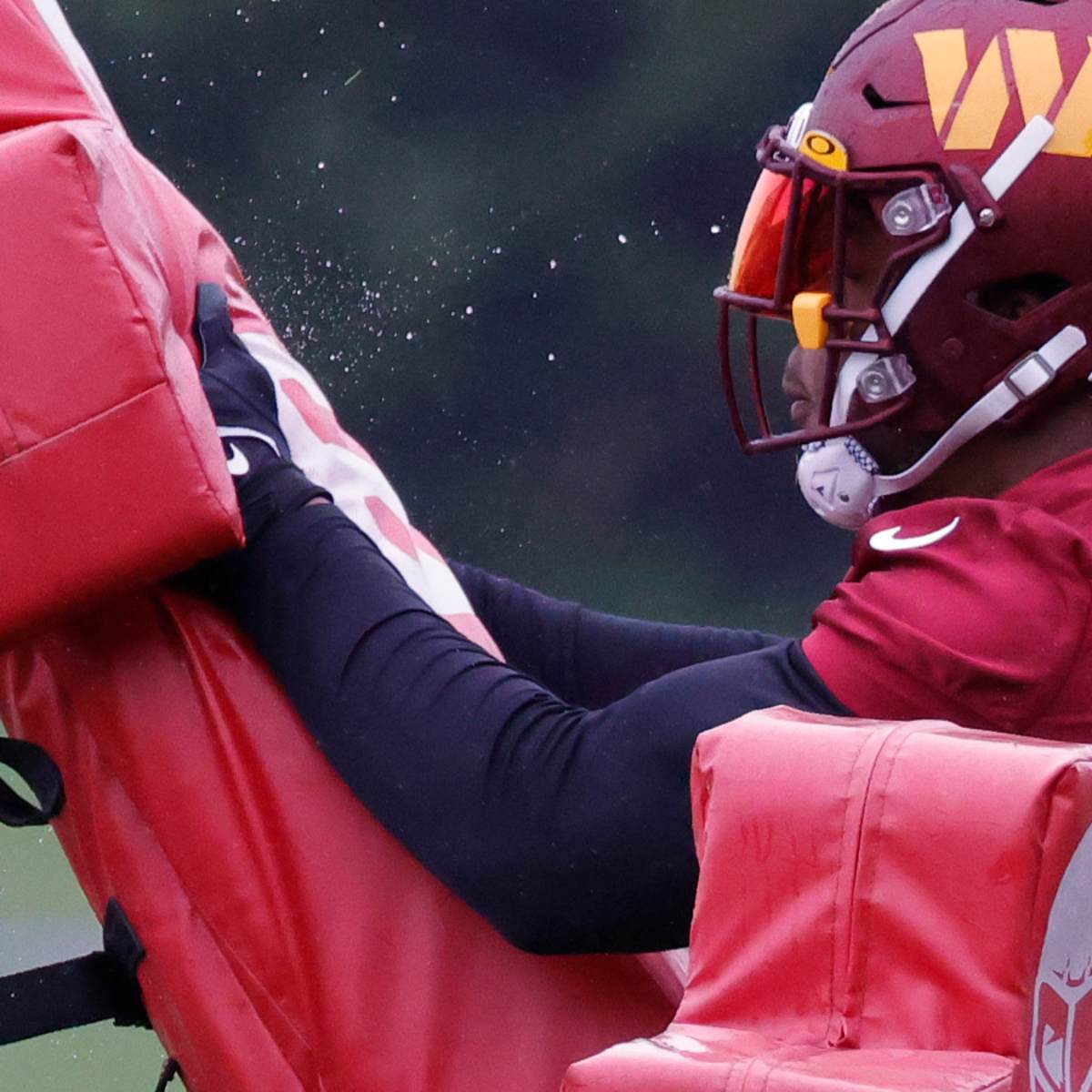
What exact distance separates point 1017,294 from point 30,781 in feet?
2.54

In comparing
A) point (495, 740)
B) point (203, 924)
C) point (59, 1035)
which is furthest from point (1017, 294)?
point (59, 1035)

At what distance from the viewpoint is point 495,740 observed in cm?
115

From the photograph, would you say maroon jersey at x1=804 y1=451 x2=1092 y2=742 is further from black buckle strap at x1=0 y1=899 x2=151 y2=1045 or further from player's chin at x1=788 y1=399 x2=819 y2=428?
black buckle strap at x1=0 y1=899 x2=151 y2=1045

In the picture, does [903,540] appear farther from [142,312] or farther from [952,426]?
[142,312]

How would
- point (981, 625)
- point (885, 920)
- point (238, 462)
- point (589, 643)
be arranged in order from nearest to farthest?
point (885, 920) → point (981, 625) → point (238, 462) → point (589, 643)

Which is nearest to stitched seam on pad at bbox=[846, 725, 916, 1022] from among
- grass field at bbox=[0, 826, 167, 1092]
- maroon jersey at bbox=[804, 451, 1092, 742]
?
maroon jersey at bbox=[804, 451, 1092, 742]

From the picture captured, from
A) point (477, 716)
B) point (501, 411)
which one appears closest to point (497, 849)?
point (477, 716)

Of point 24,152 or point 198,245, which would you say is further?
point 198,245

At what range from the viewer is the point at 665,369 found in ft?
11.5

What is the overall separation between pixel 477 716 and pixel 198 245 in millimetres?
558

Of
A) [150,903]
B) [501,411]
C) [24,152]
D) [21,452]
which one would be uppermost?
[24,152]

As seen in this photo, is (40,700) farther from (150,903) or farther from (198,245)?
(198,245)

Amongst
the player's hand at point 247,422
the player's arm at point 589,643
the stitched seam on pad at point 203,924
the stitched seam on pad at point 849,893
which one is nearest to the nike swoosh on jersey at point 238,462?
the player's hand at point 247,422

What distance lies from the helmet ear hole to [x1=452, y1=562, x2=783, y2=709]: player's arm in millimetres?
407
